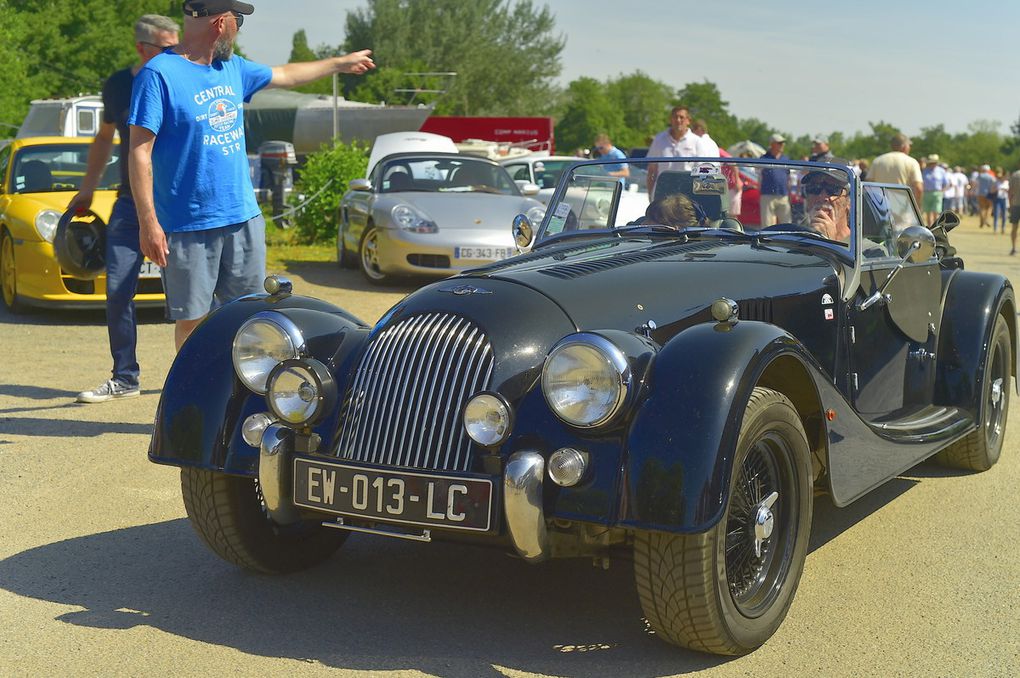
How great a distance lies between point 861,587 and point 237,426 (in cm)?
216

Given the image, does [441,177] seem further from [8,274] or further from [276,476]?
[276,476]

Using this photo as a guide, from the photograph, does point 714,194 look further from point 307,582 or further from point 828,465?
point 307,582

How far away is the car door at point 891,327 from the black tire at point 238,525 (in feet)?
7.64

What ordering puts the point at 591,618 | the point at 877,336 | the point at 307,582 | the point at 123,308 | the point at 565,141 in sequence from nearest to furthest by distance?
the point at 591,618, the point at 307,582, the point at 877,336, the point at 123,308, the point at 565,141

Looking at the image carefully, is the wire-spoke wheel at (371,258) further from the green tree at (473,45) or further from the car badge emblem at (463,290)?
the green tree at (473,45)

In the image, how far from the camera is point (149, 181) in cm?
536

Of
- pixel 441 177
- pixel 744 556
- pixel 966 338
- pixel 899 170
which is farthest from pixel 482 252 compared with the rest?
pixel 744 556

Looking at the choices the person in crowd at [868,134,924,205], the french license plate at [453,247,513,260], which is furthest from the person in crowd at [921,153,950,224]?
the french license plate at [453,247,513,260]

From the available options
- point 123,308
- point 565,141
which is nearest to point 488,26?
point 565,141

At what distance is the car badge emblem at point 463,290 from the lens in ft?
12.5

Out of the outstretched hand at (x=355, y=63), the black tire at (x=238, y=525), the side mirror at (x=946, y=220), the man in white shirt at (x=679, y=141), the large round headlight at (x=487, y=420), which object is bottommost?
the black tire at (x=238, y=525)

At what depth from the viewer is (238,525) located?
398cm

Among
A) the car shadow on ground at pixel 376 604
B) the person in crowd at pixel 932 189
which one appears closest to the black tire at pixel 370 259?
the car shadow on ground at pixel 376 604

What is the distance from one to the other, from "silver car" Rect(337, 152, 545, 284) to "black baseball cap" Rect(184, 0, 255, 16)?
656 centimetres
